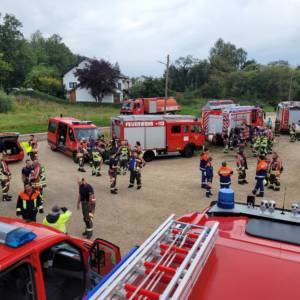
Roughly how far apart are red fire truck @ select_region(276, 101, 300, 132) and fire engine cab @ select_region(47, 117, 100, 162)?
15.9 metres

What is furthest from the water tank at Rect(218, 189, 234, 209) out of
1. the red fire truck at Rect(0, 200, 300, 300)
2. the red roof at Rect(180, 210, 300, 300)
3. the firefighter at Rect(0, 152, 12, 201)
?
the firefighter at Rect(0, 152, 12, 201)

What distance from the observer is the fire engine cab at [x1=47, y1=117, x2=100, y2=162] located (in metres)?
16.7

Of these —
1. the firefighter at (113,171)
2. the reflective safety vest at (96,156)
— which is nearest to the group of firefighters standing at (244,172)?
the firefighter at (113,171)

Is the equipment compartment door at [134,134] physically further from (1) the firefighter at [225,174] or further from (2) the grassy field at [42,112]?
(2) the grassy field at [42,112]

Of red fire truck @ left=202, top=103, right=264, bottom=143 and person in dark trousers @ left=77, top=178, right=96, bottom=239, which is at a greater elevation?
red fire truck @ left=202, top=103, right=264, bottom=143

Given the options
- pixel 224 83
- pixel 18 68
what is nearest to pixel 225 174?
pixel 224 83

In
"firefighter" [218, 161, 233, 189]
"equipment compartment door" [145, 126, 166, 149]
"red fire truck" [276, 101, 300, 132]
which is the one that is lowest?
"firefighter" [218, 161, 233, 189]

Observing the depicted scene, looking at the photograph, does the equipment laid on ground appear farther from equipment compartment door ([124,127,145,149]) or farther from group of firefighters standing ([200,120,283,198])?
group of firefighters standing ([200,120,283,198])

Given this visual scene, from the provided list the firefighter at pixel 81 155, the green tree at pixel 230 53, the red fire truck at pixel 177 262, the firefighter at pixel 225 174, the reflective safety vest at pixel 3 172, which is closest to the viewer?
the red fire truck at pixel 177 262

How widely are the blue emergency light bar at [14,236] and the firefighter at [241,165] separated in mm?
10025

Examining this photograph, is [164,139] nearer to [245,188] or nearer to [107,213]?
[245,188]

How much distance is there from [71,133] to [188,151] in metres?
6.42

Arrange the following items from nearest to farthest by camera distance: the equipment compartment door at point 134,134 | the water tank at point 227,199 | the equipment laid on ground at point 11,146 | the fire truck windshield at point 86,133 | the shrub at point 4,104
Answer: the water tank at point 227,199 < the equipment laid on ground at point 11,146 < the fire truck windshield at point 86,133 < the equipment compartment door at point 134,134 < the shrub at point 4,104

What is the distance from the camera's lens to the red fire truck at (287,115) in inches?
1009
